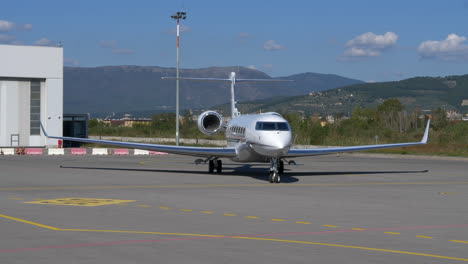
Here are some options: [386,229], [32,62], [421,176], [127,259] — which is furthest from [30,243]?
[32,62]

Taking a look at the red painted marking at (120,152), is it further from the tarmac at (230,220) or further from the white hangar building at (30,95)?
the tarmac at (230,220)

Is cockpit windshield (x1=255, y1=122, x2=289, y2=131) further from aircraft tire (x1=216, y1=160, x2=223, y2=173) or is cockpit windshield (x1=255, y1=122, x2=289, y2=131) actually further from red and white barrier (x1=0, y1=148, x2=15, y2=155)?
red and white barrier (x1=0, y1=148, x2=15, y2=155)

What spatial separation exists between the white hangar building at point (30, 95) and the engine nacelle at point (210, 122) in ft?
118

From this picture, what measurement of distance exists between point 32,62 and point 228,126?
125 feet

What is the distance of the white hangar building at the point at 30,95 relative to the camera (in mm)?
67688

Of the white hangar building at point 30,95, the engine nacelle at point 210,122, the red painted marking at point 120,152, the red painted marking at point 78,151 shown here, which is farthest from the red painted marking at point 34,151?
the engine nacelle at point 210,122

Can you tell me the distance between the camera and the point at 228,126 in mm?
35125

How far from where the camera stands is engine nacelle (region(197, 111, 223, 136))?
36.2 metres

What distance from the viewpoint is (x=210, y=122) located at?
36.4 m

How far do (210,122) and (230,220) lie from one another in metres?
20.9

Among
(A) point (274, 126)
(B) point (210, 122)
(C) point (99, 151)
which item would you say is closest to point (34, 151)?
(C) point (99, 151)

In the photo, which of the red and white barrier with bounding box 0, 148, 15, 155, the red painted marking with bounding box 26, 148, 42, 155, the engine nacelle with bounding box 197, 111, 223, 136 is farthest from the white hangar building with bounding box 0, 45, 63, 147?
the engine nacelle with bounding box 197, 111, 223, 136

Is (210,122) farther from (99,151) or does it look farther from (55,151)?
(55,151)

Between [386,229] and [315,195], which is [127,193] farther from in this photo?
[386,229]
